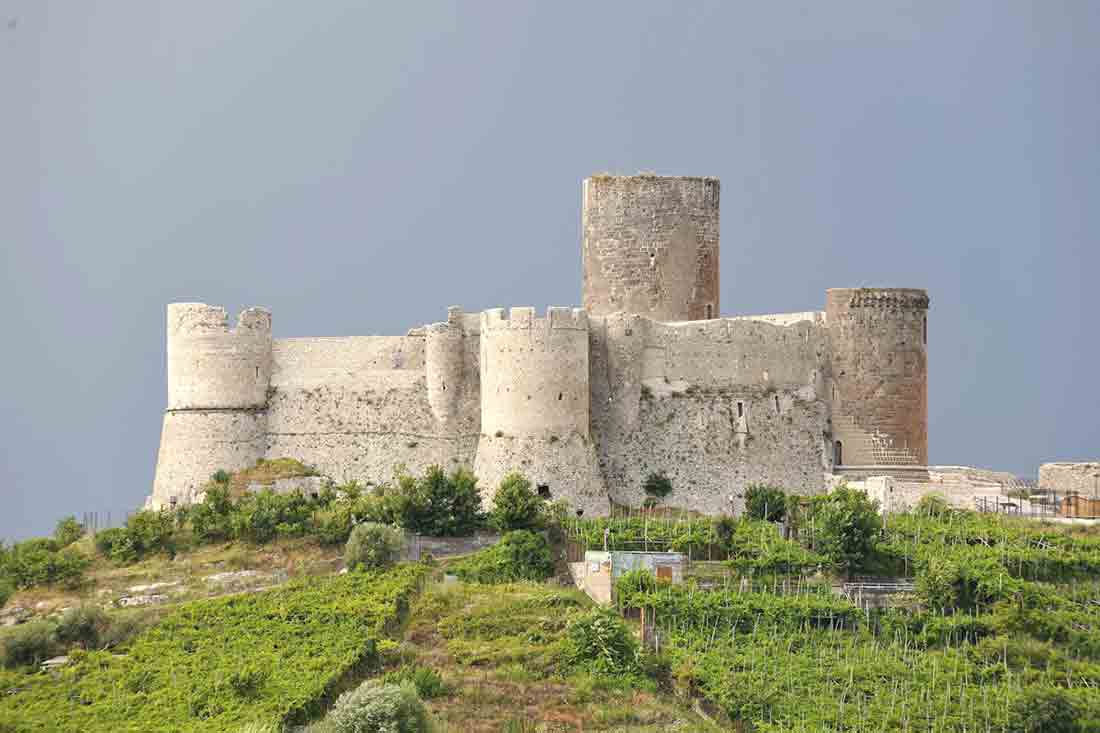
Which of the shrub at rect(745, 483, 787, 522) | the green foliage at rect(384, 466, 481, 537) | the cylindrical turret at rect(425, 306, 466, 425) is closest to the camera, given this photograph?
the green foliage at rect(384, 466, 481, 537)

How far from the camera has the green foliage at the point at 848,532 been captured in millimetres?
41469

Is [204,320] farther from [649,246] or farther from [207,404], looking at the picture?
[649,246]

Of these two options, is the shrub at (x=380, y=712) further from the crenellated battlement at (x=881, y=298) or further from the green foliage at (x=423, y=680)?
the crenellated battlement at (x=881, y=298)

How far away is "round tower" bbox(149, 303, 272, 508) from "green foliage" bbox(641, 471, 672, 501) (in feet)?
27.8

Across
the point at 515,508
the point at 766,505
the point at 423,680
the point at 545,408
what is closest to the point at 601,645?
the point at 423,680

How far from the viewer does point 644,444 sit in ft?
150

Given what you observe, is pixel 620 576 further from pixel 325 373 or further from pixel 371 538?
pixel 325 373

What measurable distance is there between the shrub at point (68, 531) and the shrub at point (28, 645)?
714 cm

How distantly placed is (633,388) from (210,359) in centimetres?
924

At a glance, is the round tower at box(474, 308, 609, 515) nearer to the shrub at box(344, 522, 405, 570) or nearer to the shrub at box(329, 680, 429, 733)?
the shrub at box(344, 522, 405, 570)

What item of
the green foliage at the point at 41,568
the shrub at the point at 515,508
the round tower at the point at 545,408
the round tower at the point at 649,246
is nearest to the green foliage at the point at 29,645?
the green foliage at the point at 41,568

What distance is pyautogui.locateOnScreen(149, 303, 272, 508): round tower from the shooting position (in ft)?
153

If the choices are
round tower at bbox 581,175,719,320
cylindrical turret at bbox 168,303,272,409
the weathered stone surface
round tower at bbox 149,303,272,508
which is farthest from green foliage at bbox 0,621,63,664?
the weathered stone surface

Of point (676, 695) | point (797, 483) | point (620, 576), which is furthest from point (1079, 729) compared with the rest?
point (797, 483)
